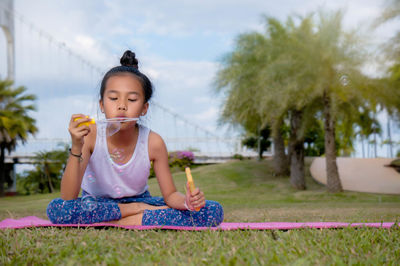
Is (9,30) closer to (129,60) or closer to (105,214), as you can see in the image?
(129,60)

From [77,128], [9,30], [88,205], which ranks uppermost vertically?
[9,30]

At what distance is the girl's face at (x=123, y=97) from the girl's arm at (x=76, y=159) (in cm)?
19

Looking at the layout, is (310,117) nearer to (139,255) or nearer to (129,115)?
(129,115)

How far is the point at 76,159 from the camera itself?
2.29m

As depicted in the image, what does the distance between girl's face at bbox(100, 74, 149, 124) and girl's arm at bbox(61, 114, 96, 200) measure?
7.6 inches

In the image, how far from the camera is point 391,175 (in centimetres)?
1430

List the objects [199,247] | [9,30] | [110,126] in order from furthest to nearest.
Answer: [9,30] → [110,126] → [199,247]

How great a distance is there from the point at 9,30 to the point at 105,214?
24893 millimetres

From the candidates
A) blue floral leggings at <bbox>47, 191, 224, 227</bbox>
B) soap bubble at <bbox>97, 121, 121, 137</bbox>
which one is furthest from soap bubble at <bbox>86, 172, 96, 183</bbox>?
soap bubble at <bbox>97, 121, 121, 137</bbox>

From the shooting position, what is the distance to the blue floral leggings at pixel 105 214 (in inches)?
94.6

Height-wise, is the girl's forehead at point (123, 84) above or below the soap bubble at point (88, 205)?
above

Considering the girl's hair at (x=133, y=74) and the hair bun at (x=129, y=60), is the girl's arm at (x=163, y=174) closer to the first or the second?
the girl's hair at (x=133, y=74)

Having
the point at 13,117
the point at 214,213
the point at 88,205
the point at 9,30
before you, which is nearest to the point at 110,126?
the point at 88,205

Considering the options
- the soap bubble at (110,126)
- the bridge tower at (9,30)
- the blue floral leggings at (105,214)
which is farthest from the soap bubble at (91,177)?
the bridge tower at (9,30)
